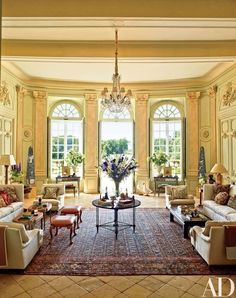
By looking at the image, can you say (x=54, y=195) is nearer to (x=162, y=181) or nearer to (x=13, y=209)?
(x=13, y=209)

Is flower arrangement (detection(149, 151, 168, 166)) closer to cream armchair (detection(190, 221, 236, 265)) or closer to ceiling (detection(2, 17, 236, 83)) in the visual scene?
ceiling (detection(2, 17, 236, 83))

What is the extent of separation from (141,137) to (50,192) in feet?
15.9

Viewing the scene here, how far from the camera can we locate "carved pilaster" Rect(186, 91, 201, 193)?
1016 centimetres

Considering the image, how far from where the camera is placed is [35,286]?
3336 mm

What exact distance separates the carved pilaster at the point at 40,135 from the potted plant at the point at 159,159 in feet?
15.1

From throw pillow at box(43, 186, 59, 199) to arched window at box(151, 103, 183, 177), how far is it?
500cm

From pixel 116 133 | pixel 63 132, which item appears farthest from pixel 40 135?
pixel 116 133

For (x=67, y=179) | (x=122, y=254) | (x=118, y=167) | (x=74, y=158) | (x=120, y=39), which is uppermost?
(x=120, y=39)

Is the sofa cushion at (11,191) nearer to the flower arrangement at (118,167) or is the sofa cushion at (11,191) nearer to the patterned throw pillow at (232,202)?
the flower arrangement at (118,167)

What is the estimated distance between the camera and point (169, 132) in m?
11.1

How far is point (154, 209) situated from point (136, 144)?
3696 millimetres

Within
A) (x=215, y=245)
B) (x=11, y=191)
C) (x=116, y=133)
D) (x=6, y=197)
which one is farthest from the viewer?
(x=116, y=133)

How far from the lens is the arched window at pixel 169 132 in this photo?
10.9 metres

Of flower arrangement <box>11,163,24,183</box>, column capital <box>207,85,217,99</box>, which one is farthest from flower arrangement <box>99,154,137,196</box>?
column capital <box>207,85,217,99</box>
